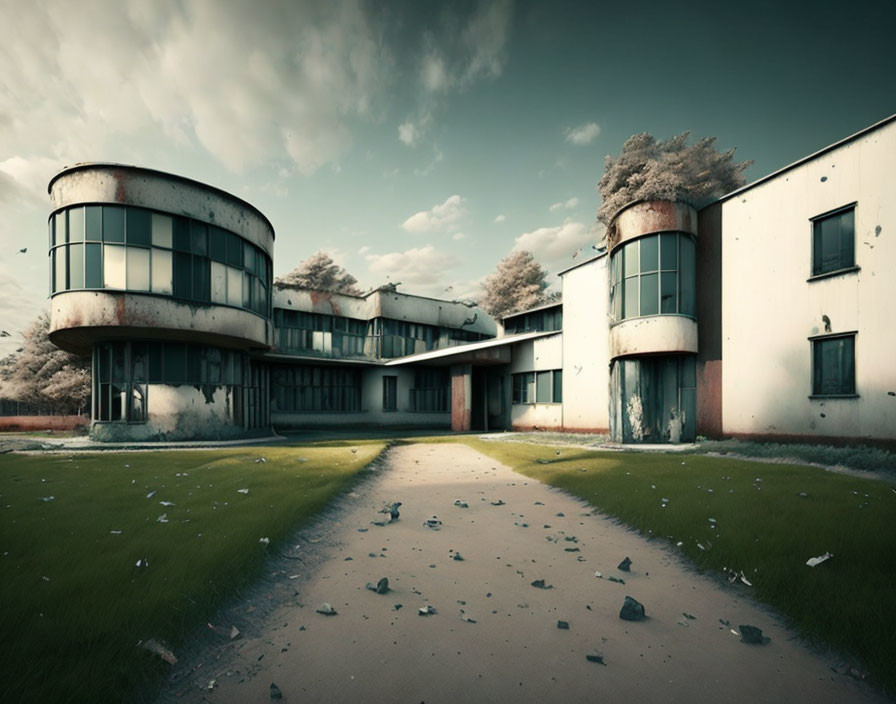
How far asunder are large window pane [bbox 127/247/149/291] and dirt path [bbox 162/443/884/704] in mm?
14278

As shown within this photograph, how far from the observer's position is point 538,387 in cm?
2312

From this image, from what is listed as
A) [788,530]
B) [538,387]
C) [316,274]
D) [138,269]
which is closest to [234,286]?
[138,269]

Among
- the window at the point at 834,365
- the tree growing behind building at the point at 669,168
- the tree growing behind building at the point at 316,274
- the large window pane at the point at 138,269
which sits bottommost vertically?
the window at the point at 834,365

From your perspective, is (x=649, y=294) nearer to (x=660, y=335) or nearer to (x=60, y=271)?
(x=660, y=335)

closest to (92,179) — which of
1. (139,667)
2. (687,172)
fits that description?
(139,667)

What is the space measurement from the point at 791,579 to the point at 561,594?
2034 millimetres

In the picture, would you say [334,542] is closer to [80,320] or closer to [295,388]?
[80,320]

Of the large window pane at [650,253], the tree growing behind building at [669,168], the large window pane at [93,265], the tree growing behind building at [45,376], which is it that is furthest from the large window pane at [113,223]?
the tree growing behind building at [669,168]

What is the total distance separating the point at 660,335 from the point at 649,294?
5.23 ft

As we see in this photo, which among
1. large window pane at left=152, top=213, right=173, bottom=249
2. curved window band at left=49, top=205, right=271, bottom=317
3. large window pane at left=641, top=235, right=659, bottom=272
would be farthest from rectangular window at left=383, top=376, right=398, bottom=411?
large window pane at left=641, top=235, right=659, bottom=272

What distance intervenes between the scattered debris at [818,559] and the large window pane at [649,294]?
12.2m

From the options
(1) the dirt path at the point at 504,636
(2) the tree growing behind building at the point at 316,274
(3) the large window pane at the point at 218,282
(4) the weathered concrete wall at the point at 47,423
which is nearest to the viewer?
(1) the dirt path at the point at 504,636

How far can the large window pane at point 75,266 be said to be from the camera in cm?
1469

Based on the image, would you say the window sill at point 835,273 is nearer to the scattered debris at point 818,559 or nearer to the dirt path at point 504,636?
the scattered debris at point 818,559
